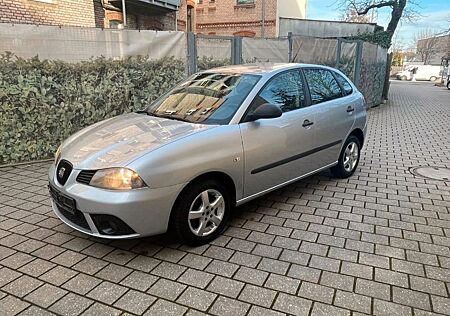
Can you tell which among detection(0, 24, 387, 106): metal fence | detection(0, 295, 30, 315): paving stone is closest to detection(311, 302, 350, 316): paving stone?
detection(0, 295, 30, 315): paving stone

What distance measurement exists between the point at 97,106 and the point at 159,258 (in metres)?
3.96

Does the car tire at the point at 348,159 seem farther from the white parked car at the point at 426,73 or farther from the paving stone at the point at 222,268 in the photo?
the white parked car at the point at 426,73

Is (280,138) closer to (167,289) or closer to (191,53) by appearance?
(167,289)

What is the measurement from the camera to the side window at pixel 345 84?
4953 millimetres

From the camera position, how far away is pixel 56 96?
5723 mm

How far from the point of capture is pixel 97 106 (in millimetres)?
6180

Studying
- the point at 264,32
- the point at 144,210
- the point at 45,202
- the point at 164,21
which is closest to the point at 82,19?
the point at 164,21

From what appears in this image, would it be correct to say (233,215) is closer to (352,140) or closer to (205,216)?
(205,216)

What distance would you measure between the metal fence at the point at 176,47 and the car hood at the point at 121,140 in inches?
107

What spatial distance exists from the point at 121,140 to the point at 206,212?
98cm

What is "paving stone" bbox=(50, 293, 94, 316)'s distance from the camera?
2.38 m

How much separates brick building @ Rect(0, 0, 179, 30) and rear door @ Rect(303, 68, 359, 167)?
6.60m

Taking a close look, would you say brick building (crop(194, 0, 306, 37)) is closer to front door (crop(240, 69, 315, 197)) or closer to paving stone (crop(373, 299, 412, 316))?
front door (crop(240, 69, 315, 197))

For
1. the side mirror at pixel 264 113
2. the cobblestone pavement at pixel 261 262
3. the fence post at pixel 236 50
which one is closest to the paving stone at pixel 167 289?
the cobblestone pavement at pixel 261 262
